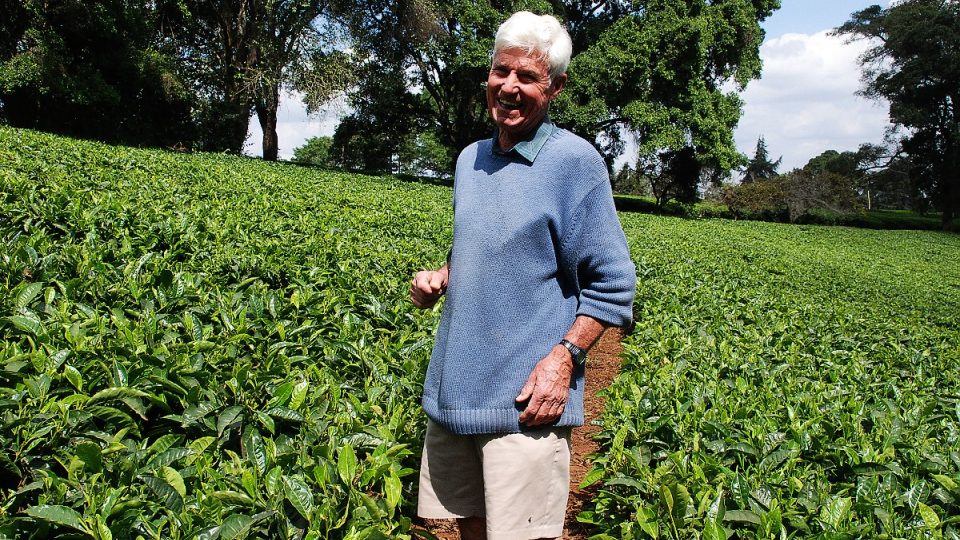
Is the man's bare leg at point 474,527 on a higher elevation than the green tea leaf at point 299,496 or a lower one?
lower

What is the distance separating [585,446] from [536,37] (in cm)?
320

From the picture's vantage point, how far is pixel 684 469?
270 centimetres

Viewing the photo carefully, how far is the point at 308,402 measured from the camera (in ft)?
8.32

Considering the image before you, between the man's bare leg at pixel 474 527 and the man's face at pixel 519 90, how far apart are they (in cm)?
118

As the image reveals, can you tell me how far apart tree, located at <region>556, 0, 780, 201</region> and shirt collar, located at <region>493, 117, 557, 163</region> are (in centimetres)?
2547

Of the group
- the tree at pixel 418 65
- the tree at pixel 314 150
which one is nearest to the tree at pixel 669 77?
the tree at pixel 418 65

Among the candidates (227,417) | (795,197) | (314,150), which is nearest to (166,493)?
(227,417)

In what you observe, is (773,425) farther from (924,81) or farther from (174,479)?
(924,81)

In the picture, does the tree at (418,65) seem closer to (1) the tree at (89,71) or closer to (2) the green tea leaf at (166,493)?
(1) the tree at (89,71)

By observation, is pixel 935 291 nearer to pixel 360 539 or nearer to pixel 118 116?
pixel 360 539

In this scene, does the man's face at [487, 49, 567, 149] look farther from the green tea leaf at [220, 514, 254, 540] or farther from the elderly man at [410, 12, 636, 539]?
the green tea leaf at [220, 514, 254, 540]

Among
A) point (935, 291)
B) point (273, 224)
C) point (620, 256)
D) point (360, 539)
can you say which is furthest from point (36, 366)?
point (935, 291)

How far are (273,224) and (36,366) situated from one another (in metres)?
3.79

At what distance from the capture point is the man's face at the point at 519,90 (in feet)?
6.05
